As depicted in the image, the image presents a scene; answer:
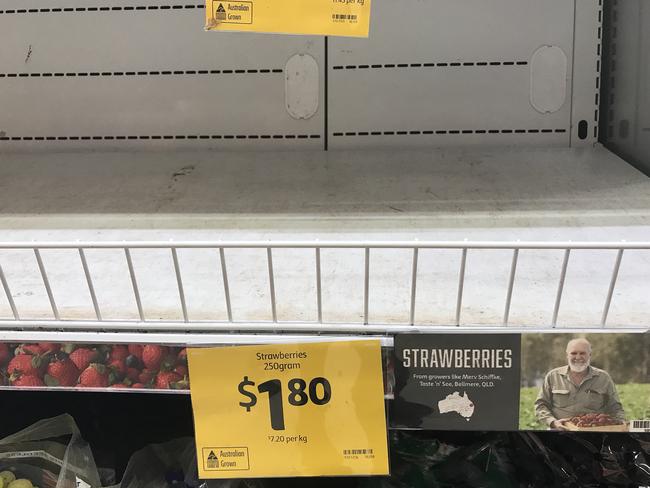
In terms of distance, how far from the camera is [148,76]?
1.07m

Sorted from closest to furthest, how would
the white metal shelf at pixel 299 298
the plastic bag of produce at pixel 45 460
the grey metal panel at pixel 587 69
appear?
the white metal shelf at pixel 299 298
the plastic bag of produce at pixel 45 460
the grey metal panel at pixel 587 69

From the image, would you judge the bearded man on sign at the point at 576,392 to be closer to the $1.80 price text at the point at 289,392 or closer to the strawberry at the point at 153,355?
the $1.80 price text at the point at 289,392

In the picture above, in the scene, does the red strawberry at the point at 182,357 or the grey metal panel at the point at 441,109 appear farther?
the grey metal panel at the point at 441,109

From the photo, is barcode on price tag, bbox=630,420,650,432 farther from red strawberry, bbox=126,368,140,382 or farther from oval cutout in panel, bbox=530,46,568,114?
oval cutout in panel, bbox=530,46,568,114

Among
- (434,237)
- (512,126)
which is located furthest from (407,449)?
(512,126)

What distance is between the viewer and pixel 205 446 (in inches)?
23.4

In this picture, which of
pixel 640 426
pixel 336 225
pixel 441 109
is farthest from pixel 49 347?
pixel 441 109

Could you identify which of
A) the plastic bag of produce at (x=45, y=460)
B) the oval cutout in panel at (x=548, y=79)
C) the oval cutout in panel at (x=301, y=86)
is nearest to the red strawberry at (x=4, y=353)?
the plastic bag of produce at (x=45, y=460)

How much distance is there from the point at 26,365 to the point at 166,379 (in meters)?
0.14

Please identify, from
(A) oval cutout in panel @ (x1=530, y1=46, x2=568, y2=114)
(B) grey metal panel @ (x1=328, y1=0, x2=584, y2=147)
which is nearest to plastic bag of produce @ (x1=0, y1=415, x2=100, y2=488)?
(B) grey metal panel @ (x1=328, y1=0, x2=584, y2=147)

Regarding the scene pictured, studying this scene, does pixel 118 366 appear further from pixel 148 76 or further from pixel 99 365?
pixel 148 76

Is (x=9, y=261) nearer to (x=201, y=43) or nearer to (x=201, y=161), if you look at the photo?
(x=201, y=161)

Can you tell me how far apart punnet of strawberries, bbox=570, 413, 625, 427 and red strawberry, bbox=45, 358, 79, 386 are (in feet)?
1.56

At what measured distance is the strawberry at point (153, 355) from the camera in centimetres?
55
